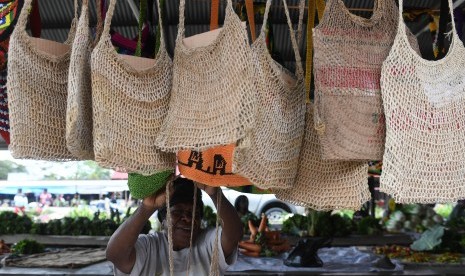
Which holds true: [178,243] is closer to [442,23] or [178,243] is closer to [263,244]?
[442,23]

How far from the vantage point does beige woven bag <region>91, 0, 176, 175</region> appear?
1221 millimetres

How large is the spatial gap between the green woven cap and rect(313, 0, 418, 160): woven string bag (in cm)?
58

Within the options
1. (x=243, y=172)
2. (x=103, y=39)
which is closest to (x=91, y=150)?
(x=103, y=39)

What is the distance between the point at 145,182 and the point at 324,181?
22.7 inches

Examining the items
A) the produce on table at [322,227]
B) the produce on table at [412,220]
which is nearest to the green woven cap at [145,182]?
the produce on table at [322,227]

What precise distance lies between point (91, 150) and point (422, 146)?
852mm

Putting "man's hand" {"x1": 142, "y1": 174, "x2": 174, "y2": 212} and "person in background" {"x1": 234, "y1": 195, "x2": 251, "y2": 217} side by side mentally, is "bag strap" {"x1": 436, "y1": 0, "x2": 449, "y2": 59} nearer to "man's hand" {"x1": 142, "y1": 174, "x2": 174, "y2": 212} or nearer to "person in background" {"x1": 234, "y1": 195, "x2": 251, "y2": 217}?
"man's hand" {"x1": 142, "y1": 174, "x2": 174, "y2": 212}

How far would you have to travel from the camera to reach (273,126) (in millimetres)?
1289

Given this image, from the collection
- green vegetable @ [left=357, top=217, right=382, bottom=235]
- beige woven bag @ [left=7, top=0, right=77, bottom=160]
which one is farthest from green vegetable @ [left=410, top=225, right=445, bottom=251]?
beige woven bag @ [left=7, top=0, right=77, bottom=160]

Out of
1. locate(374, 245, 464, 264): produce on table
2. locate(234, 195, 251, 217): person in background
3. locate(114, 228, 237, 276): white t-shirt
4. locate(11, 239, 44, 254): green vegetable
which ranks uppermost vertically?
locate(114, 228, 237, 276): white t-shirt

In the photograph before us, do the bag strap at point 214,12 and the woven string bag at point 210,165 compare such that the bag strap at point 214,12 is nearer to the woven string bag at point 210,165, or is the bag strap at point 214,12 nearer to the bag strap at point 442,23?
the woven string bag at point 210,165

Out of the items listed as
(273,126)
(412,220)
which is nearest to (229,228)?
(273,126)

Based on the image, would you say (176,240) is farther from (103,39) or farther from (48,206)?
(48,206)

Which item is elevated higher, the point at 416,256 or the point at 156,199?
the point at 156,199
